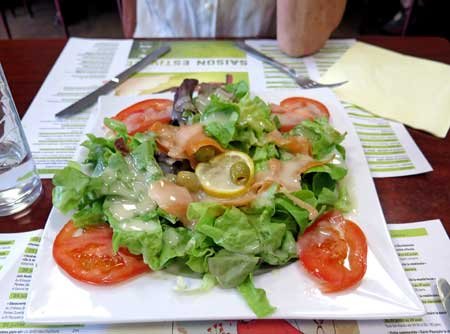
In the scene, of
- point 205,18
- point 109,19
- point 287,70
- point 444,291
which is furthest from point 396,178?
point 109,19

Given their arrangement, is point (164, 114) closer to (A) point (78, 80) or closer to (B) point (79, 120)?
(B) point (79, 120)

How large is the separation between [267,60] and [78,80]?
1.83 ft

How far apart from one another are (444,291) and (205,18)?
1.15 m

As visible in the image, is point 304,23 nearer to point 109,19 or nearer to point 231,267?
point 231,267

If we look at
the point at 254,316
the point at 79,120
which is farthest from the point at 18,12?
the point at 254,316

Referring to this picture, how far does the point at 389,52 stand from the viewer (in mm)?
1316

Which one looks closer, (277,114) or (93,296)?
(93,296)

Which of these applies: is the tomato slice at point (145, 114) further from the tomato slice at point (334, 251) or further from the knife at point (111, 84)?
the tomato slice at point (334, 251)

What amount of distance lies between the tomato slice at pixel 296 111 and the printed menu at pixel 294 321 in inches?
12.5

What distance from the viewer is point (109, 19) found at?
10.4ft

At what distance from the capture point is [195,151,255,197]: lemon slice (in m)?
0.75

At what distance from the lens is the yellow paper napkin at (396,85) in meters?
1.05

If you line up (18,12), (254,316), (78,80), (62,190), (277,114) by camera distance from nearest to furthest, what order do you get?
(254,316), (62,190), (277,114), (78,80), (18,12)

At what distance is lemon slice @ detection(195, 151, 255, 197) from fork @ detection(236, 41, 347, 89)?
1.49 ft
